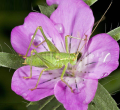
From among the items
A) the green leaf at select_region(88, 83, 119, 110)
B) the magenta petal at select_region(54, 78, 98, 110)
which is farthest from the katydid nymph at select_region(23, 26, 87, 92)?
the green leaf at select_region(88, 83, 119, 110)

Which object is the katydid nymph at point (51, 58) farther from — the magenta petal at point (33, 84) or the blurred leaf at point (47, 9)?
the blurred leaf at point (47, 9)

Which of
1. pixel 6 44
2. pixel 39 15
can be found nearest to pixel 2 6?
pixel 6 44

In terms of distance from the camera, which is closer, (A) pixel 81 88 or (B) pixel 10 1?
(A) pixel 81 88

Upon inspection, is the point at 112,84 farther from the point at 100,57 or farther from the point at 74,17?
the point at 74,17

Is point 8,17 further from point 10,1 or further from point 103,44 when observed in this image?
point 103,44

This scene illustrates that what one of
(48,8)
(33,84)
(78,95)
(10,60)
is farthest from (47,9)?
(78,95)

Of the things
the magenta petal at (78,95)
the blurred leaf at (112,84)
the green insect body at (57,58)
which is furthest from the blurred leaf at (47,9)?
the blurred leaf at (112,84)
